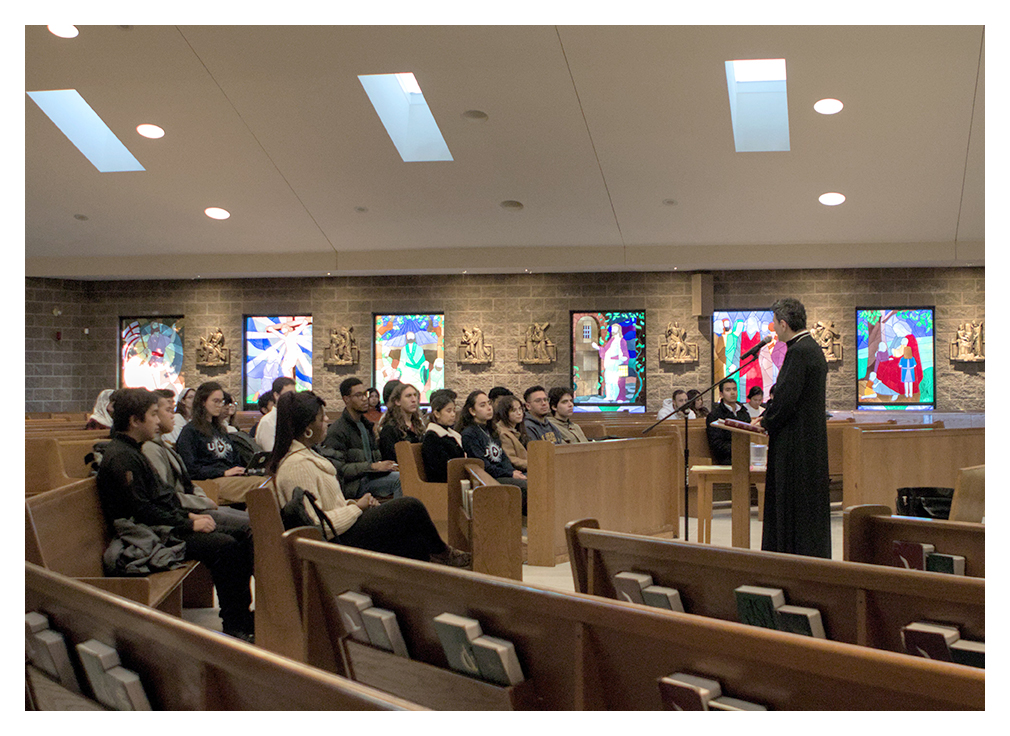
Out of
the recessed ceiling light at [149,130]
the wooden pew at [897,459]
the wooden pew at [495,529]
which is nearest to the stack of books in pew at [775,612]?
the wooden pew at [495,529]

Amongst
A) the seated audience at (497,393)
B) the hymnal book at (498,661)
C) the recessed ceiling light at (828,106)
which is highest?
the recessed ceiling light at (828,106)

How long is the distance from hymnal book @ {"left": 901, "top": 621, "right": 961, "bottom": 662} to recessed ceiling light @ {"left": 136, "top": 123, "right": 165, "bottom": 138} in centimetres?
881

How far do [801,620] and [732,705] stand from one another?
0.49 m

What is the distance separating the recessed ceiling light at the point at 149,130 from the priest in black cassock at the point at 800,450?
7081 mm

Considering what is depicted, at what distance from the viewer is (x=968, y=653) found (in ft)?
4.63

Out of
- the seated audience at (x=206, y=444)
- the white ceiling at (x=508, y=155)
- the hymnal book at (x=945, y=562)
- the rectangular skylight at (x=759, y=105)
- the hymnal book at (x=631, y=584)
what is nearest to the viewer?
the hymnal book at (x=631, y=584)

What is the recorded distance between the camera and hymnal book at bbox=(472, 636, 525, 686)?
56.8 inches

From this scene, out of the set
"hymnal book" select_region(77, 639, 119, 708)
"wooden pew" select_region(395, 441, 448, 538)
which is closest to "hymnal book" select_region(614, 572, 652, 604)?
"hymnal book" select_region(77, 639, 119, 708)

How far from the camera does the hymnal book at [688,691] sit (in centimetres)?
121

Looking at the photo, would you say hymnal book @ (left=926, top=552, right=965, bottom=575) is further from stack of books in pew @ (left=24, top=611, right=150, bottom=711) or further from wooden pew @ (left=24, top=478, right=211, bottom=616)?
wooden pew @ (left=24, top=478, right=211, bottom=616)

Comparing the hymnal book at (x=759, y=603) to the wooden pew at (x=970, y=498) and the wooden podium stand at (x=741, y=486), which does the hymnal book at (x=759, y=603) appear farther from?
the wooden podium stand at (x=741, y=486)

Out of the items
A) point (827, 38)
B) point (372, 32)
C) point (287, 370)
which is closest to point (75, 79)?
point (372, 32)

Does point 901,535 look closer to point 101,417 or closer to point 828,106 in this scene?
point 828,106

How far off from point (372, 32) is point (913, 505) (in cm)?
565
